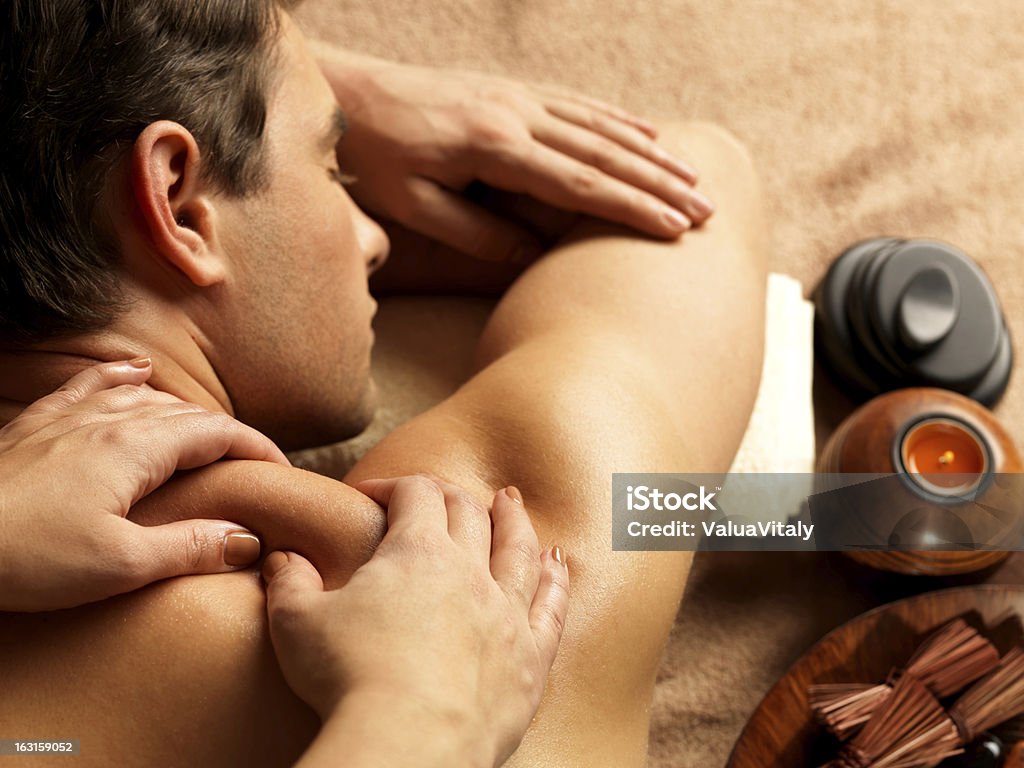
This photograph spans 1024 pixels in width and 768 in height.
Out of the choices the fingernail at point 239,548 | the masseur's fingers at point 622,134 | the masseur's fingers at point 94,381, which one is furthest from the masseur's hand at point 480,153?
the fingernail at point 239,548

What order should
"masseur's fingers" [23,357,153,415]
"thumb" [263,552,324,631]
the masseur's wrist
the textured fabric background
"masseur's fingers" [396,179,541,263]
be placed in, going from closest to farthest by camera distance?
the masseur's wrist < "thumb" [263,552,324,631] < "masseur's fingers" [23,357,153,415] < "masseur's fingers" [396,179,541,263] < the textured fabric background

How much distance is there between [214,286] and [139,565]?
296mm

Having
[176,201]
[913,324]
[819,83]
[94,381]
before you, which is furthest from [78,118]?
[819,83]

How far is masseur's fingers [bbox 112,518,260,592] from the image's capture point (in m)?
0.67

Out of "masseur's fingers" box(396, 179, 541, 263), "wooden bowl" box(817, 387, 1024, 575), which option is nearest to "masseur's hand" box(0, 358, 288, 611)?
"masseur's fingers" box(396, 179, 541, 263)

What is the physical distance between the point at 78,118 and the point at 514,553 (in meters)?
0.47

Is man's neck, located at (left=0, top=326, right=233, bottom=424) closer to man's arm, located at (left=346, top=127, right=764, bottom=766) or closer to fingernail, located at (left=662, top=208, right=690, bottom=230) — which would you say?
man's arm, located at (left=346, top=127, right=764, bottom=766)

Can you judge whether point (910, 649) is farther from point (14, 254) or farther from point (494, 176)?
point (14, 254)

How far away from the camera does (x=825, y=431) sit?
138cm

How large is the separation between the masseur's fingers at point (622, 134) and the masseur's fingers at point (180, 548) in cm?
64

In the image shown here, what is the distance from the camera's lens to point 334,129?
0.98 m

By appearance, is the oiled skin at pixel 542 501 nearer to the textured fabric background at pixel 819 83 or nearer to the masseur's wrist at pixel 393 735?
the masseur's wrist at pixel 393 735

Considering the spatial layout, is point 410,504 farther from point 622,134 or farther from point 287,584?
point 622,134

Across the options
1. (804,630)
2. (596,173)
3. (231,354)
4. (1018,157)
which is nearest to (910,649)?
(804,630)
